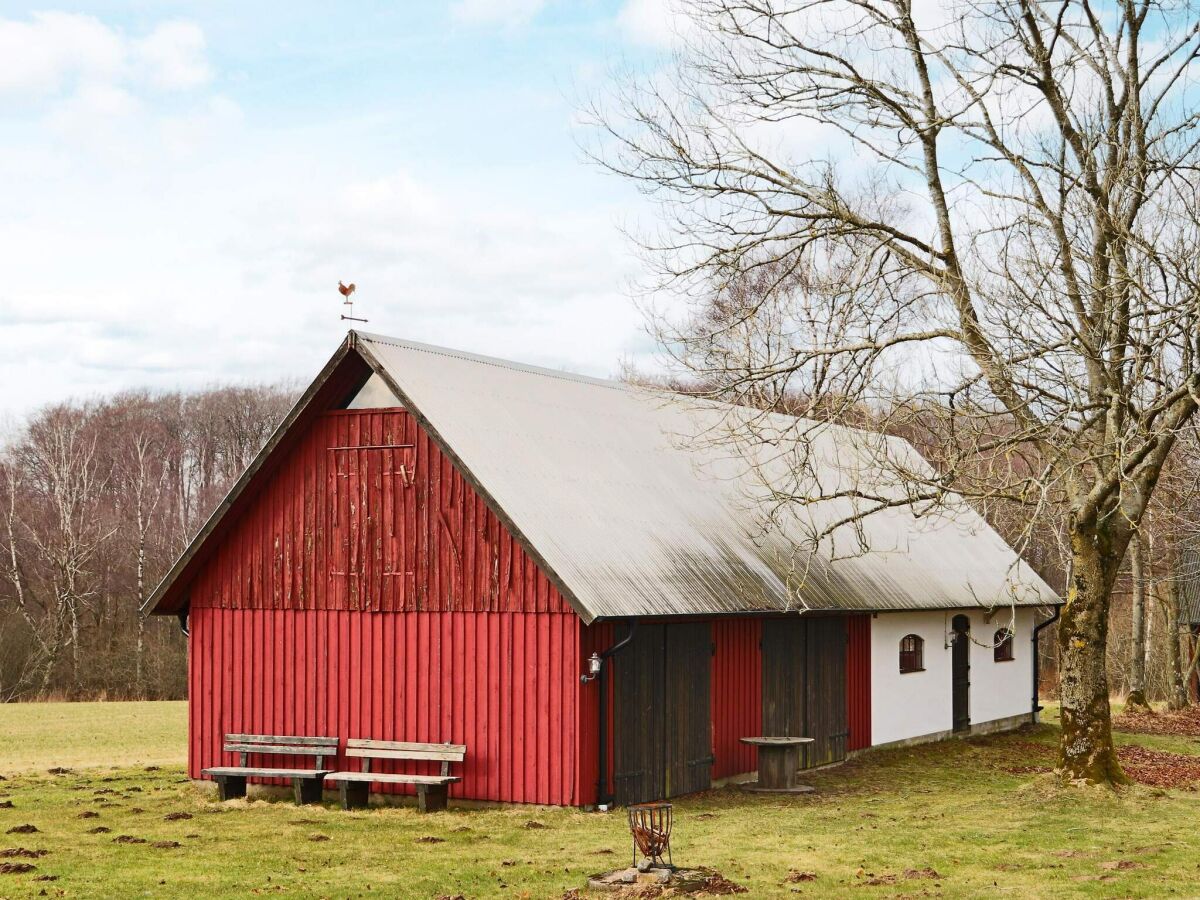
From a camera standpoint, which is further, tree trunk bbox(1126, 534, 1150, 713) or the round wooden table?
tree trunk bbox(1126, 534, 1150, 713)

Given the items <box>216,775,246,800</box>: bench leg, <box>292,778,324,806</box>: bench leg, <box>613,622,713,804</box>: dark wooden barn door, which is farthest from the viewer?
<box>216,775,246,800</box>: bench leg

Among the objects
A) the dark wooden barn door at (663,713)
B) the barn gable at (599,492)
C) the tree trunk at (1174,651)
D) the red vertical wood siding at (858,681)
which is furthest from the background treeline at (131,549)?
the dark wooden barn door at (663,713)

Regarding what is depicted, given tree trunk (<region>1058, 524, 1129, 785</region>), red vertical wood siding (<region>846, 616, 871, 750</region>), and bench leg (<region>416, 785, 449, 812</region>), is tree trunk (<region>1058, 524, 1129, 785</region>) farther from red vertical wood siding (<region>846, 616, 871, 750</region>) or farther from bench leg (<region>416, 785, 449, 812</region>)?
bench leg (<region>416, 785, 449, 812</region>)

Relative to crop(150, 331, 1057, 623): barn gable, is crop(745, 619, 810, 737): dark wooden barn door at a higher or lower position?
lower

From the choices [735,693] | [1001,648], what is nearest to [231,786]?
[735,693]

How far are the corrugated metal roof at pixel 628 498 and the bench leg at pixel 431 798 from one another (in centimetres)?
320

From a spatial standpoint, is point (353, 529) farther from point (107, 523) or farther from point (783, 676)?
point (107, 523)

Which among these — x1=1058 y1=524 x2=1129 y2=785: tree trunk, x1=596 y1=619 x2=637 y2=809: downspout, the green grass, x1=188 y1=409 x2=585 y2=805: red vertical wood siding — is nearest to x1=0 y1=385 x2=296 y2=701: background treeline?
the green grass

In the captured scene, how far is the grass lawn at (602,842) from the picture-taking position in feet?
41.7

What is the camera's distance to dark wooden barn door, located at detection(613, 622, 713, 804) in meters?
17.1

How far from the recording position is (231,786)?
18.5 m

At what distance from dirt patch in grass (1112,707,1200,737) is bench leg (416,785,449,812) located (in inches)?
680

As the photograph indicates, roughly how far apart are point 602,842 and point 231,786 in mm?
6301

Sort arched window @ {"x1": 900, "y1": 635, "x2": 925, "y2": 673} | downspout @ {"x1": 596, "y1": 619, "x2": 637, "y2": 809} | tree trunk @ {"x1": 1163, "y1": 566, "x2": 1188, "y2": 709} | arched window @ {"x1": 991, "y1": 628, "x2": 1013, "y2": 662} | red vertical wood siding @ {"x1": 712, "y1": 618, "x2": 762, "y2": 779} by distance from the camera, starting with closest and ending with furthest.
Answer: downspout @ {"x1": 596, "y1": 619, "x2": 637, "y2": 809}, red vertical wood siding @ {"x1": 712, "y1": 618, "x2": 762, "y2": 779}, arched window @ {"x1": 900, "y1": 635, "x2": 925, "y2": 673}, arched window @ {"x1": 991, "y1": 628, "x2": 1013, "y2": 662}, tree trunk @ {"x1": 1163, "y1": 566, "x2": 1188, "y2": 709}
